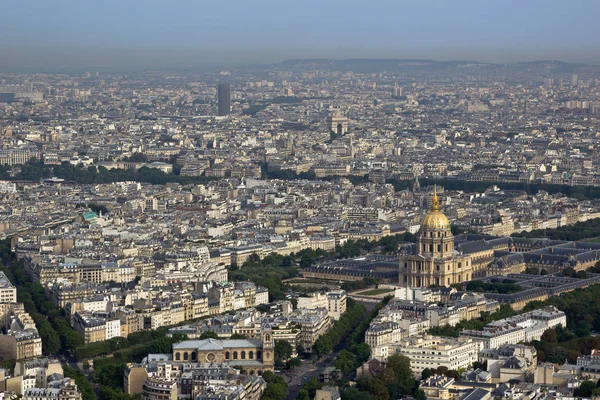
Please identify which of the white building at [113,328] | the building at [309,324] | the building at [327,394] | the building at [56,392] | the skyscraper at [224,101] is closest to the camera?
the building at [56,392]

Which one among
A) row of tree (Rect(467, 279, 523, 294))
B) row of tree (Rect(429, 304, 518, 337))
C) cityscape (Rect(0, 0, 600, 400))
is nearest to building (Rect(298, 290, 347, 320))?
cityscape (Rect(0, 0, 600, 400))

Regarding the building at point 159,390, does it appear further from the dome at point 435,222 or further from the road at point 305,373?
the dome at point 435,222

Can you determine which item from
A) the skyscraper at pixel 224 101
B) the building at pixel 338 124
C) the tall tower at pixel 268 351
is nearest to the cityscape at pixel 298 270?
the tall tower at pixel 268 351

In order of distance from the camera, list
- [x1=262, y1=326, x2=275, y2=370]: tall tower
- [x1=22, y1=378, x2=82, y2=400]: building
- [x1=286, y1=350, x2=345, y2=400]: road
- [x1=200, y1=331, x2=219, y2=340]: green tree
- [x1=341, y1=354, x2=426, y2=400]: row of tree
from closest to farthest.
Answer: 1. [x1=22, y1=378, x2=82, y2=400]: building
2. [x1=341, y1=354, x2=426, y2=400]: row of tree
3. [x1=286, y1=350, x2=345, y2=400]: road
4. [x1=262, y1=326, x2=275, y2=370]: tall tower
5. [x1=200, y1=331, x2=219, y2=340]: green tree

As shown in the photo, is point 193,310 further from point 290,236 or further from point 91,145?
point 91,145

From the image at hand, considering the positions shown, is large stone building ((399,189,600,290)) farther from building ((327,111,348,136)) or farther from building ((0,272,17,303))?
building ((327,111,348,136))

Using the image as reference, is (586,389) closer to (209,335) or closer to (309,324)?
(309,324)

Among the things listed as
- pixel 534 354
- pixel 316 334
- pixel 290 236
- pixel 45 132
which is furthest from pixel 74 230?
pixel 45 132
